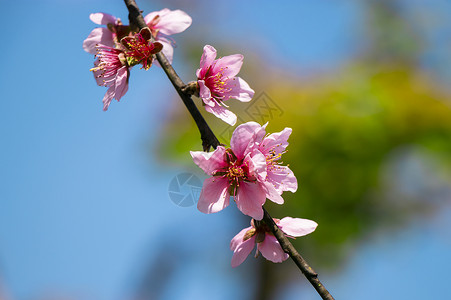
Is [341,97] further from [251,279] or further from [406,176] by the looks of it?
[251,279]

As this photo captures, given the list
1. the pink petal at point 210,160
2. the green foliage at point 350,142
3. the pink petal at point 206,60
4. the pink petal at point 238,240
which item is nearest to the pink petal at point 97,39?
the pink petal at point 206,60

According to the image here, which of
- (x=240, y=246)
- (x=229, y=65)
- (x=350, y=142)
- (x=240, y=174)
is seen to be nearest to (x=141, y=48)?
(x=229, y=65)

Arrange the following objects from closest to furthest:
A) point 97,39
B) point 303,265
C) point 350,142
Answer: point 303,265
point 97,39
point 350,142

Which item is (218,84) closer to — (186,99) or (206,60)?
(206,60)

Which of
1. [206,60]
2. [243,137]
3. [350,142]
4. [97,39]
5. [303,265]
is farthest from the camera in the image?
[350,142]

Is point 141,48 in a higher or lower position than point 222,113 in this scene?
higher
